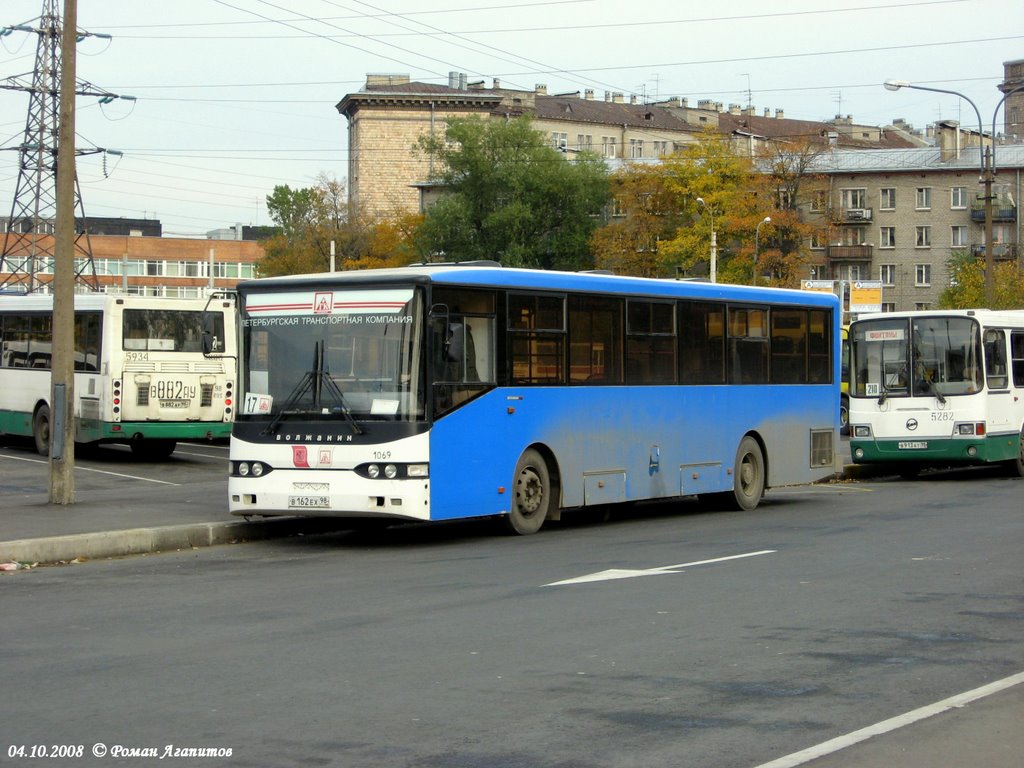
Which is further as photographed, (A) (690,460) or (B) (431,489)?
(A) (690,460)

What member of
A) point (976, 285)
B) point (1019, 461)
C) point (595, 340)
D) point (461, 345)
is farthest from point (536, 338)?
point (976, 285)

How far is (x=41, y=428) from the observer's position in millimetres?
31172

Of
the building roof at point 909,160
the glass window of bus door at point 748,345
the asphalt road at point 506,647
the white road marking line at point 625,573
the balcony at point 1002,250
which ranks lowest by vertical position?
the asphalt road at point 506,647

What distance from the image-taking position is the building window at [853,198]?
4441 inches

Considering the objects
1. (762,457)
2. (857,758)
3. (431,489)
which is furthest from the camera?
(762,457)

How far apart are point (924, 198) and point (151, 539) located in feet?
335

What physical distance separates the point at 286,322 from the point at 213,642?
23.7ft

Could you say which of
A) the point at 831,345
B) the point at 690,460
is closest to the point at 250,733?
the point at 690,460

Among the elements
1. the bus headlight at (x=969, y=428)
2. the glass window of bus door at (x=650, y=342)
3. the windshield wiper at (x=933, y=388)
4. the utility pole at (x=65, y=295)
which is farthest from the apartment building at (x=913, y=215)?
the utility pole at (x=65, y=295)

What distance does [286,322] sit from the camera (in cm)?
1650

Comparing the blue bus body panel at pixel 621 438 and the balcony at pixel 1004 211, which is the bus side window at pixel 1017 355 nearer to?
the blue bus body panel at pixel 621 438

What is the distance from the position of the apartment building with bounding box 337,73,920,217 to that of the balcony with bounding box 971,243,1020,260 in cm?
2063

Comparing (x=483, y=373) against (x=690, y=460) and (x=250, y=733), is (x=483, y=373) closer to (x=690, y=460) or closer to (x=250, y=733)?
(x=690, y=460)

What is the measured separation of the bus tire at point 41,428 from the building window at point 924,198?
89454 mm
